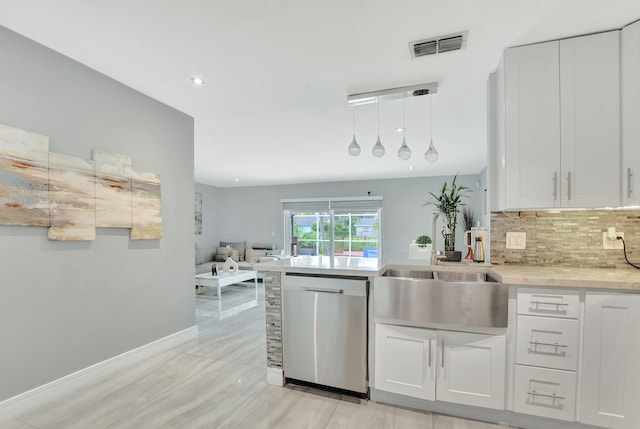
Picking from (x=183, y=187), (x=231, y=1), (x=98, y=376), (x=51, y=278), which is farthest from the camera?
(x=183, y=187)

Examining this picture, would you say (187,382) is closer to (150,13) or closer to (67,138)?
(67,138)

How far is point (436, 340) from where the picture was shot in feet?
6.30

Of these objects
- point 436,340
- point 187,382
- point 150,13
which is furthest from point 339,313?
point 150,13

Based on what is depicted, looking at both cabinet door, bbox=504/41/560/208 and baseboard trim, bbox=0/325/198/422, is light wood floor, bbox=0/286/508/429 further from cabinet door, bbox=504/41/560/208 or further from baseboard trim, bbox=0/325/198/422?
cabinet door, bbox=504/41/560/208

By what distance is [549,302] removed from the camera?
1754 mm

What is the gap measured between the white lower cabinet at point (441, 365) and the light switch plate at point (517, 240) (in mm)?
815

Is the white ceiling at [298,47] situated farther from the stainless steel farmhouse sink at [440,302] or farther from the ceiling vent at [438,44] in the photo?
the stainless steel farmhouse sink at [440,302]

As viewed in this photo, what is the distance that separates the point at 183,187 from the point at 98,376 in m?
1.83

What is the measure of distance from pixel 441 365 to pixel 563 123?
5.71 feet

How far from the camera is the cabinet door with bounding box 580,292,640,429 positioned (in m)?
1.62

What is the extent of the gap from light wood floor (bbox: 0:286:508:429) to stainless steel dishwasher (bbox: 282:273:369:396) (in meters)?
0.15

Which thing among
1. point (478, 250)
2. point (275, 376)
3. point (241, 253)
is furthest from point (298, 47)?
point (241, 253)

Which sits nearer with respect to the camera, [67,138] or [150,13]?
[150,13]

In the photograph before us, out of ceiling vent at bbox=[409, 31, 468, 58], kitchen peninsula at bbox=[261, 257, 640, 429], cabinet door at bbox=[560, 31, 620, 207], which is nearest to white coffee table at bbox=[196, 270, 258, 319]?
kitchen peninsula at bbox=[261, 257, 640, 429]
